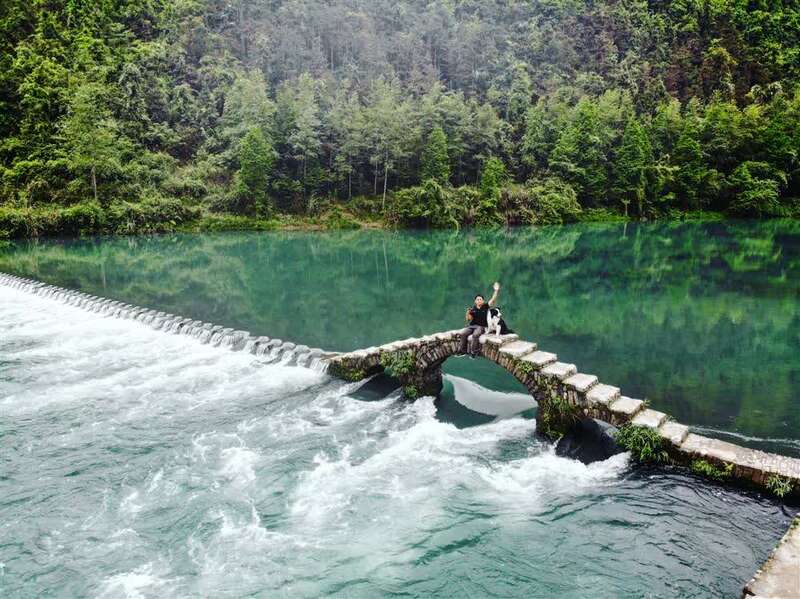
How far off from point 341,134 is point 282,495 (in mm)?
61457

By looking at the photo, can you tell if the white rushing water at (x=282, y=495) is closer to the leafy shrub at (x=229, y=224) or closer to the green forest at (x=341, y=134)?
the green forest at (x=341, y=134)

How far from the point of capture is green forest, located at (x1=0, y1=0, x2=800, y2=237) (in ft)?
188

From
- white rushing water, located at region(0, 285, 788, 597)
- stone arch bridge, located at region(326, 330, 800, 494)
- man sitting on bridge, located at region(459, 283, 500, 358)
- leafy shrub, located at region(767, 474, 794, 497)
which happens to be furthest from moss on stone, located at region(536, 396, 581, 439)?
leafy shrub, located at region(767, 474, 794, 497)

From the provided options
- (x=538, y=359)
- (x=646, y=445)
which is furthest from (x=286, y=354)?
(x=646, y=445)

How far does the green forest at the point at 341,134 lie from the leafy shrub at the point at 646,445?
173 ft

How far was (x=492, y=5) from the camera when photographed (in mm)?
109125

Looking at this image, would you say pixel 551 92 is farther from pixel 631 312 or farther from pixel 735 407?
pixel 735 407

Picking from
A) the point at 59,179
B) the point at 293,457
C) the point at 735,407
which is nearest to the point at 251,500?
the point at 293,457

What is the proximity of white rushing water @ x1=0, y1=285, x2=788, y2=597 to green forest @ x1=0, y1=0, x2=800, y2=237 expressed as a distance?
152ft

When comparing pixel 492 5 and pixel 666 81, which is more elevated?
pixel 492 5

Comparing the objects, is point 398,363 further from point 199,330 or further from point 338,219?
point 338,219

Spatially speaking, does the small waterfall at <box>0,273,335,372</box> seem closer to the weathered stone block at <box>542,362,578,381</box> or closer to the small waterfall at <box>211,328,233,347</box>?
the small waterfall at <box>211,328,233,347</box>

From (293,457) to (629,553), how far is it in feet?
19.5

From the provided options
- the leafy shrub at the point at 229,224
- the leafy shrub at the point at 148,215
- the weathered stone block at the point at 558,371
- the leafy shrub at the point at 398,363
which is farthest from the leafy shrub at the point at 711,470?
the leafy shrub at the point at 229,224
